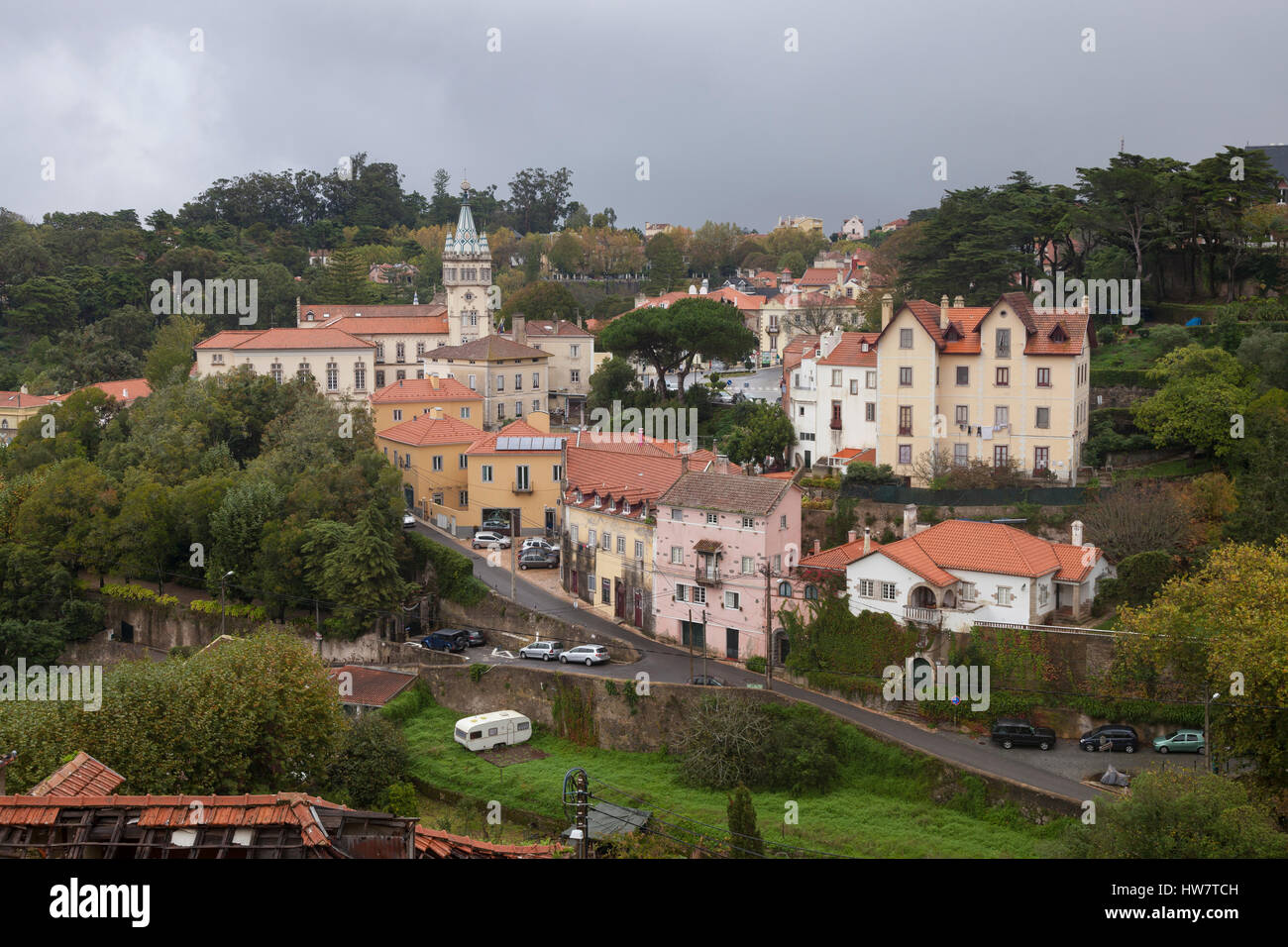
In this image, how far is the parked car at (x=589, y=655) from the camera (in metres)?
39.9

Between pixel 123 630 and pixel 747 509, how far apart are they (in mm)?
26571

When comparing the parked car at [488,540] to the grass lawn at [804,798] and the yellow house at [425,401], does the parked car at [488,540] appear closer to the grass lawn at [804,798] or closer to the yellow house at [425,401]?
the grass lawn at [804,798]

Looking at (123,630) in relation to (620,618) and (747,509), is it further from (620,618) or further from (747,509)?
(747,509)

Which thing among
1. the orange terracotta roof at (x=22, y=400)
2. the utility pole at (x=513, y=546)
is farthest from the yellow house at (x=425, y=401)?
the orange terracotta roof at (x=22, y=400)

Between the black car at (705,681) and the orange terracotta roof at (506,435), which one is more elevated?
the orange terracotta roof at (506,435)

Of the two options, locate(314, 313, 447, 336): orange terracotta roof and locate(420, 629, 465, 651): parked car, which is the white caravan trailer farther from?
locate(314, 313, 447, 336): orange terracotta roof

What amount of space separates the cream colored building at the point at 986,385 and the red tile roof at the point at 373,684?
726 inches

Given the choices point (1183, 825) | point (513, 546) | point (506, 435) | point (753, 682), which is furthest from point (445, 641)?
point (1183, 825)

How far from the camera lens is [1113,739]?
33969 millimetres

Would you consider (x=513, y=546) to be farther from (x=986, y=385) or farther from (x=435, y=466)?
(x=986, y=385)

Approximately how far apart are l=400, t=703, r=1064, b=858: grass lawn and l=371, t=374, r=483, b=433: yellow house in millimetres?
26704

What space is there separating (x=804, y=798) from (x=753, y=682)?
5342mm

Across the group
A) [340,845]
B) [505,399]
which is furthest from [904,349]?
[340,845]

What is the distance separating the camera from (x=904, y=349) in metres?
46.1
